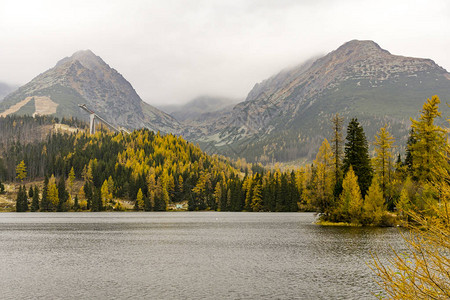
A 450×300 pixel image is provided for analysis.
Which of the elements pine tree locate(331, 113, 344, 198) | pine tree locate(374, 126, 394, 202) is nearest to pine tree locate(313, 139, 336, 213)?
pine tree locate(331, 113, 344, 198)

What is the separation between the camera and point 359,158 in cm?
9850

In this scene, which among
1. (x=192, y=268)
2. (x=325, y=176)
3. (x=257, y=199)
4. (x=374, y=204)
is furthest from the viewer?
(x=257, y=199)

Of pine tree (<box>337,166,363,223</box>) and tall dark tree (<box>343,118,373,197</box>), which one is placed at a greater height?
tall dark tree (<box>343,118,373,197</box>)

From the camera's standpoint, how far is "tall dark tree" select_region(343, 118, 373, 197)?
9788cm

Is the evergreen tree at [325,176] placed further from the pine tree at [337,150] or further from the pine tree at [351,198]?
the pine tree at [351,198]

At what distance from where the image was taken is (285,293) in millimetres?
33750

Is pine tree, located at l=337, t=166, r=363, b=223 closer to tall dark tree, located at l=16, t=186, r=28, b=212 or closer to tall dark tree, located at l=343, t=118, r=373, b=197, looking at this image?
tall dark tree, located at l=343, t=118, r=373, b=197

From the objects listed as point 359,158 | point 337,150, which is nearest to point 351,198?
point 359,158

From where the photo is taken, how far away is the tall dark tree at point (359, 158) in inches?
3853

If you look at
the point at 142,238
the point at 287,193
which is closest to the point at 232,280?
the point at 142,238

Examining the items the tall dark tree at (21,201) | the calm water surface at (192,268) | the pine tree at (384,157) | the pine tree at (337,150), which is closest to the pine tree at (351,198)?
the pine tree at (337,150)

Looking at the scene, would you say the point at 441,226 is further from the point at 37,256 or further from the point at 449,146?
the point at 37,256

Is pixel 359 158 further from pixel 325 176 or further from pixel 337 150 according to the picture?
pixel 325 176

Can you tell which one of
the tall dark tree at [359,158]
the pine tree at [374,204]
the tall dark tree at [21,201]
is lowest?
the tall dark tree at [21,201]
